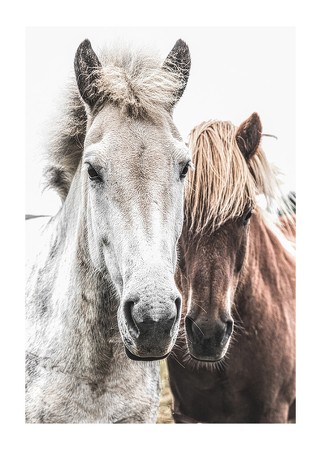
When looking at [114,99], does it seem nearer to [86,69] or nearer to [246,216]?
[86,69]

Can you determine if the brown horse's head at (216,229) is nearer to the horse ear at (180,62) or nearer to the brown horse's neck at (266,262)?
the brown horse's neck at (266,262)

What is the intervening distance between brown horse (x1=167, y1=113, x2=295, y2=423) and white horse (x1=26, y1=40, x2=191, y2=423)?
35 cm

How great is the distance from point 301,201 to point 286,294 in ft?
1.48

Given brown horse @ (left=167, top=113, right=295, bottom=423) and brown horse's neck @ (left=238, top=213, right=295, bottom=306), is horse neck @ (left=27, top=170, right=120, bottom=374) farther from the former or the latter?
brown horse's neck @ (left=238, top=213, right=295, bottom=306)

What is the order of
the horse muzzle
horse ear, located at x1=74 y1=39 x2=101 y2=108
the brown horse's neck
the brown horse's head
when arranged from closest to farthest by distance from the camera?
the horse muzzle, horse ear, located at x1=74 y1=39 x2=101 y2=108, the brown horse's head, the brown horse's neck

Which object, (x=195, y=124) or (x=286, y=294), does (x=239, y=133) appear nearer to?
(x=195, y=124)

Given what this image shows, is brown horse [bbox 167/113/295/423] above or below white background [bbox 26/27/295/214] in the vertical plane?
below

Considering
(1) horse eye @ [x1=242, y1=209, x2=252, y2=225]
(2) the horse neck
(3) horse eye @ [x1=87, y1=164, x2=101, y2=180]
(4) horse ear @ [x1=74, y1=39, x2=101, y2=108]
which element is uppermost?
(4) horse ear @ [x1=74, y1=39, x2=101, y2=108]

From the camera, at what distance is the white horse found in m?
1.59

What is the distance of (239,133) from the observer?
7.63 ft

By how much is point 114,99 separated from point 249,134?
0.73 meters

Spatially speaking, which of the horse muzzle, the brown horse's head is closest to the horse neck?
the horse muzzle

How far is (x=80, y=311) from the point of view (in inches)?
A: 74.3

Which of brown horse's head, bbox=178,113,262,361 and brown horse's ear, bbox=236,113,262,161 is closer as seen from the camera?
brown horse's head, bbox=178,113,262,361
